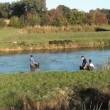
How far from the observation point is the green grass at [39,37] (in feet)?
189

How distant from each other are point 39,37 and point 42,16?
26.7m

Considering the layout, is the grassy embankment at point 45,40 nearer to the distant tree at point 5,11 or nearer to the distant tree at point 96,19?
the distant tree at point 96,19

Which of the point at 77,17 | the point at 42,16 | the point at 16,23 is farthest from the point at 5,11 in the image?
the point at 16,23

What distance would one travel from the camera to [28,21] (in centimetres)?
8231

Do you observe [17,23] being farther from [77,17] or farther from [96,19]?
[96,19]

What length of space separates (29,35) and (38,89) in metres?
46.2

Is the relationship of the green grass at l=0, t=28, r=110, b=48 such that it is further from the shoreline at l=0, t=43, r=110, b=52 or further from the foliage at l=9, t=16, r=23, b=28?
the foliage at l=9, t=16, r=23, b=28

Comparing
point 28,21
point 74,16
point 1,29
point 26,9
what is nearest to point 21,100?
point 1,29

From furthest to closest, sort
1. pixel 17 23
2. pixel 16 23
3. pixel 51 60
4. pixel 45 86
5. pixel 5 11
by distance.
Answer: pixel 5 11 < pixel 16 23 < pixel 17 23 < pixel 51 60 < pixel 45 86

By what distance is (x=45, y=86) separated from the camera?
21.5m

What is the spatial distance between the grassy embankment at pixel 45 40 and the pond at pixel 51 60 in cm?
470

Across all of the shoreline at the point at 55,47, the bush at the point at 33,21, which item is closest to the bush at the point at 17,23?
the bush at the point at 33,21

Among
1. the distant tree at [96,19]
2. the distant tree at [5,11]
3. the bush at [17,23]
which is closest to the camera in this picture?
the bush at [17,23]

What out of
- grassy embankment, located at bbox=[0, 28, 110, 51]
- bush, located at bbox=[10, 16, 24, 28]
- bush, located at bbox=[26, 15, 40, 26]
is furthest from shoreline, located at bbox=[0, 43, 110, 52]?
bush, located at bbox=[26, 15, 40, 26]
